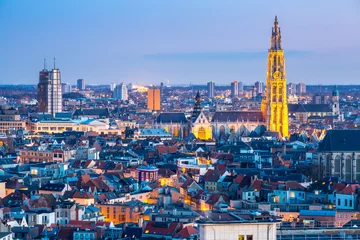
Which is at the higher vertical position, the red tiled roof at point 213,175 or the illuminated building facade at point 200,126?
the illuminated building facade at point 200,126

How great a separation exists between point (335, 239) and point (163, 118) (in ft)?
288

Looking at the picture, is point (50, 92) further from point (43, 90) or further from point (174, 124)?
point (174, 124)

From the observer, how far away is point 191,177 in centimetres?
5853

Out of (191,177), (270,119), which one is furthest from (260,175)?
(270,119)

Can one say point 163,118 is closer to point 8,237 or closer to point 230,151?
point 230,151

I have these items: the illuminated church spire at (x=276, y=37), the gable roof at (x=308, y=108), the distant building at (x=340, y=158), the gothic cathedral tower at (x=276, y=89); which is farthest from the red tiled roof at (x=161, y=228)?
the gable roof at (x=308, y=108)

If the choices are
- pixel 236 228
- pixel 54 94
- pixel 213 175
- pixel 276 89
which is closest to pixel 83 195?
pixel 213 175

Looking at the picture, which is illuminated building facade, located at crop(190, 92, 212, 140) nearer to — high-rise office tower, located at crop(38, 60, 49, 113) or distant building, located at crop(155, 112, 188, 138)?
distant building, located at crop(155, 112, 188, 138)

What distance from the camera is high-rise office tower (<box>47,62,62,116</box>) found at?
136 meters

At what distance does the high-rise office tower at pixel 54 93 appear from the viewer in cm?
13600

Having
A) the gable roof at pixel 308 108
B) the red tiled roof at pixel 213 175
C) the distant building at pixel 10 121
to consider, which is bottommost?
the red tiled roof at pixel 213 175

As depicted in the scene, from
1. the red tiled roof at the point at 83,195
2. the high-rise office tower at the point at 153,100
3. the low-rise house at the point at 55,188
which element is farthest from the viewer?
the high-rise office tower at the point at 153,100

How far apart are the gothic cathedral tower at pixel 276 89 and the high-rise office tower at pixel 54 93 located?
41763 millimetres

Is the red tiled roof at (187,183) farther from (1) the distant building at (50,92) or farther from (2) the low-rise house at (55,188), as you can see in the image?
(1) the distant building at (50,92)
